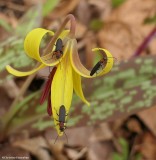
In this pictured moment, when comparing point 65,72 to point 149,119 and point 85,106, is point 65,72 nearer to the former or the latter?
point 85,106

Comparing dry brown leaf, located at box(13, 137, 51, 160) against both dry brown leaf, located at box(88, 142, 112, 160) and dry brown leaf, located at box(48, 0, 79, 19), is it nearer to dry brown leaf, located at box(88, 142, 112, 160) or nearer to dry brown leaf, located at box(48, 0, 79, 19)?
dry brown leaf, located at box(88, 142, 112, 160)

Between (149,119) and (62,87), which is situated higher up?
(62,87)

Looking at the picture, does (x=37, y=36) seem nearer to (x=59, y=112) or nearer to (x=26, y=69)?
(x=59, y=112)

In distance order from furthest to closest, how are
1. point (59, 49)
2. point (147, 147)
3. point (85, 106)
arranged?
point (147, 147)
point (85, 106)
point (59, 49)

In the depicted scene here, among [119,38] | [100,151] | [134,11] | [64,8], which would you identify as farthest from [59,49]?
[134,11]

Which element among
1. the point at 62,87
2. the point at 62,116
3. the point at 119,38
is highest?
the point at 119,38

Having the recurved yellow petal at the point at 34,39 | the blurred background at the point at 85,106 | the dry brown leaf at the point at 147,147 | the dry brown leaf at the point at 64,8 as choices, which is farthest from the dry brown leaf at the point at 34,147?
the dry brown leaf at the point at 64,8

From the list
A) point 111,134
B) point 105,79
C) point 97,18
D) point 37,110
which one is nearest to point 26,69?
point 37,110

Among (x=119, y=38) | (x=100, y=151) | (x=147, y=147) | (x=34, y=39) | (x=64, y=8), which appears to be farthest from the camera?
(x=64, y=8)

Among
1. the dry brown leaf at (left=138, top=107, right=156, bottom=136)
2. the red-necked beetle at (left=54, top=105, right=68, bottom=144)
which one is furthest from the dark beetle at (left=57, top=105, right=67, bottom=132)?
the dry brown leaf at (left=138, top=107, right=156, bottom=136)
